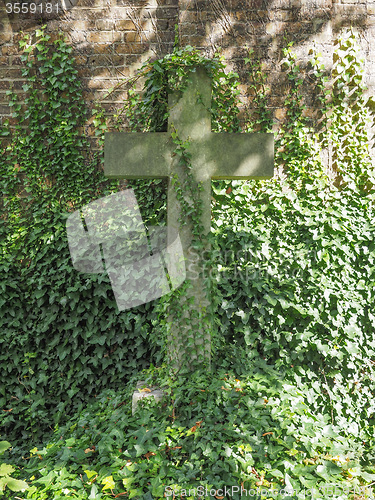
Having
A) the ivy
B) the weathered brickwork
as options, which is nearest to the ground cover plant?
the ivy

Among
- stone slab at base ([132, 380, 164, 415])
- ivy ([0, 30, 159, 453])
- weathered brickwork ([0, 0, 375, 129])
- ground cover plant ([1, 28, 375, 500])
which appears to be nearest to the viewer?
ground cover plant ([1, 28, 375, 500])

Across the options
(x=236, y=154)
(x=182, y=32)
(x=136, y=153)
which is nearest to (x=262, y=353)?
(x=236, y=154)

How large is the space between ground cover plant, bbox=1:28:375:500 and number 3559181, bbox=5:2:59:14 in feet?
1.00

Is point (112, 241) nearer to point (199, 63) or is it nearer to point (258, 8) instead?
point (199, 63)

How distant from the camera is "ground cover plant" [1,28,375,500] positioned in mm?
1964

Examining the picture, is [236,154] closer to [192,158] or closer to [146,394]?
[192,158]

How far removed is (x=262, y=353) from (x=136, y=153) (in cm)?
184

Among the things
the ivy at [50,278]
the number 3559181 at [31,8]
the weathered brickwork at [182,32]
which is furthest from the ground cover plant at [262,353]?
the number 3559181 at [31,8]

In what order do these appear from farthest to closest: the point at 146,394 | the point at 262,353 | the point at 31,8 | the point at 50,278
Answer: the point at 31,8 → the point at 50,278 → the point at 262,353 → the point at 146,394

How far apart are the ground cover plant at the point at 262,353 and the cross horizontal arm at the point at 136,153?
31 centimetres

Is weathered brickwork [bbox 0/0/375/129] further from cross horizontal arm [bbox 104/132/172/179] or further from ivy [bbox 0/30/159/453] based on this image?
cross horizontal arm [bbox 104/132/172/179]

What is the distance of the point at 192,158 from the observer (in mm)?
2428

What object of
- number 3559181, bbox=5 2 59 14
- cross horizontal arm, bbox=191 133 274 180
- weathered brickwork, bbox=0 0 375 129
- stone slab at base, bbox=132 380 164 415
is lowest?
stone slab at base, bbox=132 380 164 415

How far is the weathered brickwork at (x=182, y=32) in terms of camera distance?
135 inches
